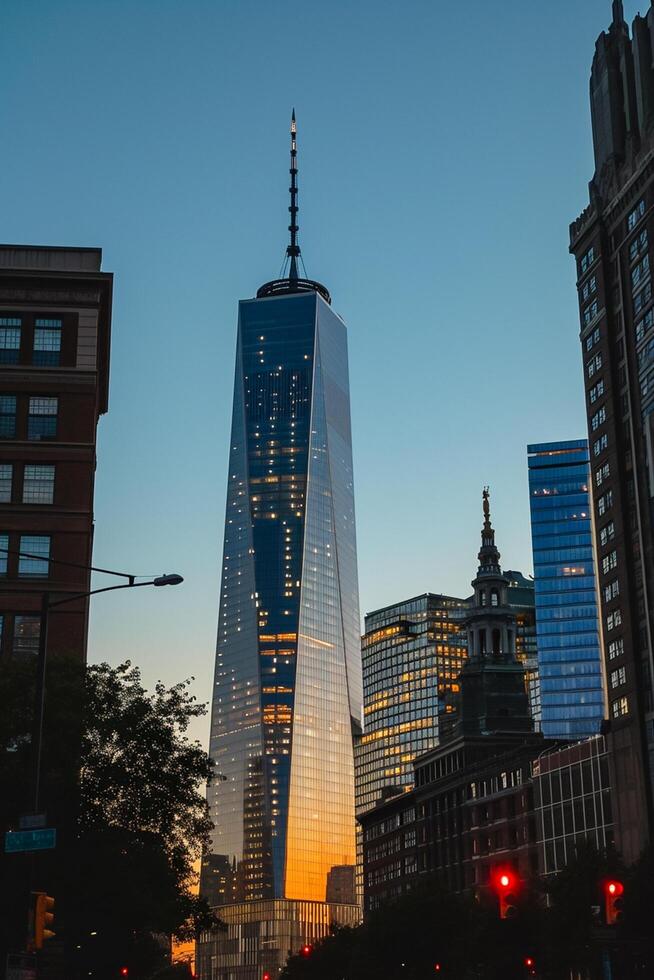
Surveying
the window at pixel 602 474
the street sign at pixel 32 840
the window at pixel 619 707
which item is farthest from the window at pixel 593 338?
the street sign at pixel 32 840

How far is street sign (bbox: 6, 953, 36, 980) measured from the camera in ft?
107

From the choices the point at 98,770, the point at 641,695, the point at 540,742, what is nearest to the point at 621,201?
the point at 641,695

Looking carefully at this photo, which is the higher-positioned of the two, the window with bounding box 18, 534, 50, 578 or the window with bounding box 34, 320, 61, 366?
the window with bounding box 34, 320, 61, 366

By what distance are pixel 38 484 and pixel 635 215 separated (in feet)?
263

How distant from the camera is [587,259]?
150m

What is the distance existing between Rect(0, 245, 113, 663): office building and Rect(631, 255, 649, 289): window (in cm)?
6562

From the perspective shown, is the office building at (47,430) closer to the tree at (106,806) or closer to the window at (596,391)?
the tree at (106,806)

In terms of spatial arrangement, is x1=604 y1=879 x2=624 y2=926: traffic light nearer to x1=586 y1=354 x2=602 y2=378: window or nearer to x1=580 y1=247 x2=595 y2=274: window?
x1=586 y1=354 x2=602 y2=378: window

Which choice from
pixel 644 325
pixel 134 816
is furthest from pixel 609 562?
pixel 134 816

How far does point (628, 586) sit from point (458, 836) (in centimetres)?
6995

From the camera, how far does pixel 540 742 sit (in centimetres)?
18188

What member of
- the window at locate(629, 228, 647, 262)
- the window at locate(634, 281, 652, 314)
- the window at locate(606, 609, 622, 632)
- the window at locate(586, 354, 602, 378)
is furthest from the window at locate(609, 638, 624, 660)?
the window at locate(629, 228, 647, 262)

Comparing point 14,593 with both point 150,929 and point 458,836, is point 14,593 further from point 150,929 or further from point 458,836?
point 458,836

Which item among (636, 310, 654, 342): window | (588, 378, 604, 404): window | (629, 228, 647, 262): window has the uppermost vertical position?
(629, 228, 647, 262): window
